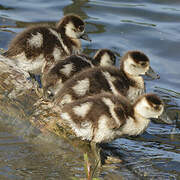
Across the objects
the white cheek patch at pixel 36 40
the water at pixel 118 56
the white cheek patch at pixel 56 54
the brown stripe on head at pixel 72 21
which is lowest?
the water at pixel 118 56

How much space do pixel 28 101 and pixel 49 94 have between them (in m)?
0.23

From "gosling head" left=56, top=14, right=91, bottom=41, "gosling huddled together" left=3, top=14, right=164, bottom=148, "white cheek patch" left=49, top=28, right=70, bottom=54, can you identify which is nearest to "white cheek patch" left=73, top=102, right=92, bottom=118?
"gosling huddled together" left=3, top=14, right=164, bottom=148

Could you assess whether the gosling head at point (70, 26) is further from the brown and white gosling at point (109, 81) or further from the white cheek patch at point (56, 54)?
the brown and white gosling at point (109, 81)

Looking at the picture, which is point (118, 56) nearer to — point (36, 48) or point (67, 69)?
point (36, 48)

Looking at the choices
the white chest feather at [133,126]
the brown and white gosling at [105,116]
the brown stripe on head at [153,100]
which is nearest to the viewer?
the brown and white gosling at [105,116]

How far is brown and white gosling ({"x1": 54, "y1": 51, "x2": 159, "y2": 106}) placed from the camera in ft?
12.4

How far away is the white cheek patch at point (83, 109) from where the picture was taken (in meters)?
3.42

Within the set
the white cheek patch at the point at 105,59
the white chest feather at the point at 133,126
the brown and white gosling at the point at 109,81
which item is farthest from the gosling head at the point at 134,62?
the white chest feather at the point at 133,126

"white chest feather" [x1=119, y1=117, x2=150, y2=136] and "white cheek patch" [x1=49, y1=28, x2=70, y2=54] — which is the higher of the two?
"white cheek patch" [x1=49, y1=28, x2=70, y2=54]

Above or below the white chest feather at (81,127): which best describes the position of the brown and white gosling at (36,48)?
above

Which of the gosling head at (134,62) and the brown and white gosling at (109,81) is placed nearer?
the brown and white gosling at (109,81)

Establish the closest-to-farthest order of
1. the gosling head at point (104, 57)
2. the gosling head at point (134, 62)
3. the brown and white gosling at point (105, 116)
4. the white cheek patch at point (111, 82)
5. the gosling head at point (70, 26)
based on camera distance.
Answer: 1. the brown and white gosling at point (105, 116)
2. the white cheek patch at point (111, 82)
3. the gosling head at point (134, 62)
4. the gosling head at point (104, 57)
5. the gosling head at point (70, 26)

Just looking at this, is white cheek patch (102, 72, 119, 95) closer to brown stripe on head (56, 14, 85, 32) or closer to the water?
the water

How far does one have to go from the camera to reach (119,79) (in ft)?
13.4
